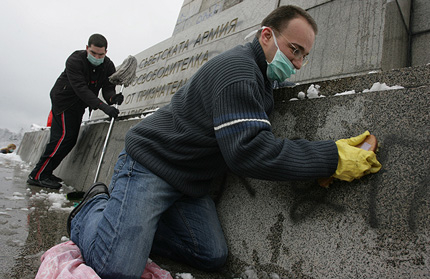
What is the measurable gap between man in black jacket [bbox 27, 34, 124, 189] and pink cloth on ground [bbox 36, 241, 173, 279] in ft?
9.13

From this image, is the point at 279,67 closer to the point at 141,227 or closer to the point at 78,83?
the point at 141,227

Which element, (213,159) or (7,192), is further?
(7,192)

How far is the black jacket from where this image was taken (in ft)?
13.8

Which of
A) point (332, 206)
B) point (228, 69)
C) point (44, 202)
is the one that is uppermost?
point (228, 69)

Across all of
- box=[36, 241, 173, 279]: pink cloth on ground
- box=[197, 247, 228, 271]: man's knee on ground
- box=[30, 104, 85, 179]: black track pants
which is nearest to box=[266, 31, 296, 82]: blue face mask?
box=[197, 247, 228, 271]: man's knee on ground

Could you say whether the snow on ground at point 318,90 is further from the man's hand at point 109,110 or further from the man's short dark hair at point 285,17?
the man's hand at point 109,110

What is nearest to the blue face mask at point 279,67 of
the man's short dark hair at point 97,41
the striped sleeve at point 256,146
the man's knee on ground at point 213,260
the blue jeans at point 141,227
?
the striped sleeve at point 256,146

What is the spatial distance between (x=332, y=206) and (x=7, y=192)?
371 centimetres

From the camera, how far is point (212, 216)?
2039 mm

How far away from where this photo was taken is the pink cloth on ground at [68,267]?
1.44m

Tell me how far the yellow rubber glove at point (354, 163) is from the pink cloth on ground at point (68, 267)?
1120mm

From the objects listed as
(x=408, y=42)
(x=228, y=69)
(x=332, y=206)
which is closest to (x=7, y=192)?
(x=228, y=69)

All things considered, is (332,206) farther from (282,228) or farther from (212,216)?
(212,216)

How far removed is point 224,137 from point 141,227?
2.37 feet
